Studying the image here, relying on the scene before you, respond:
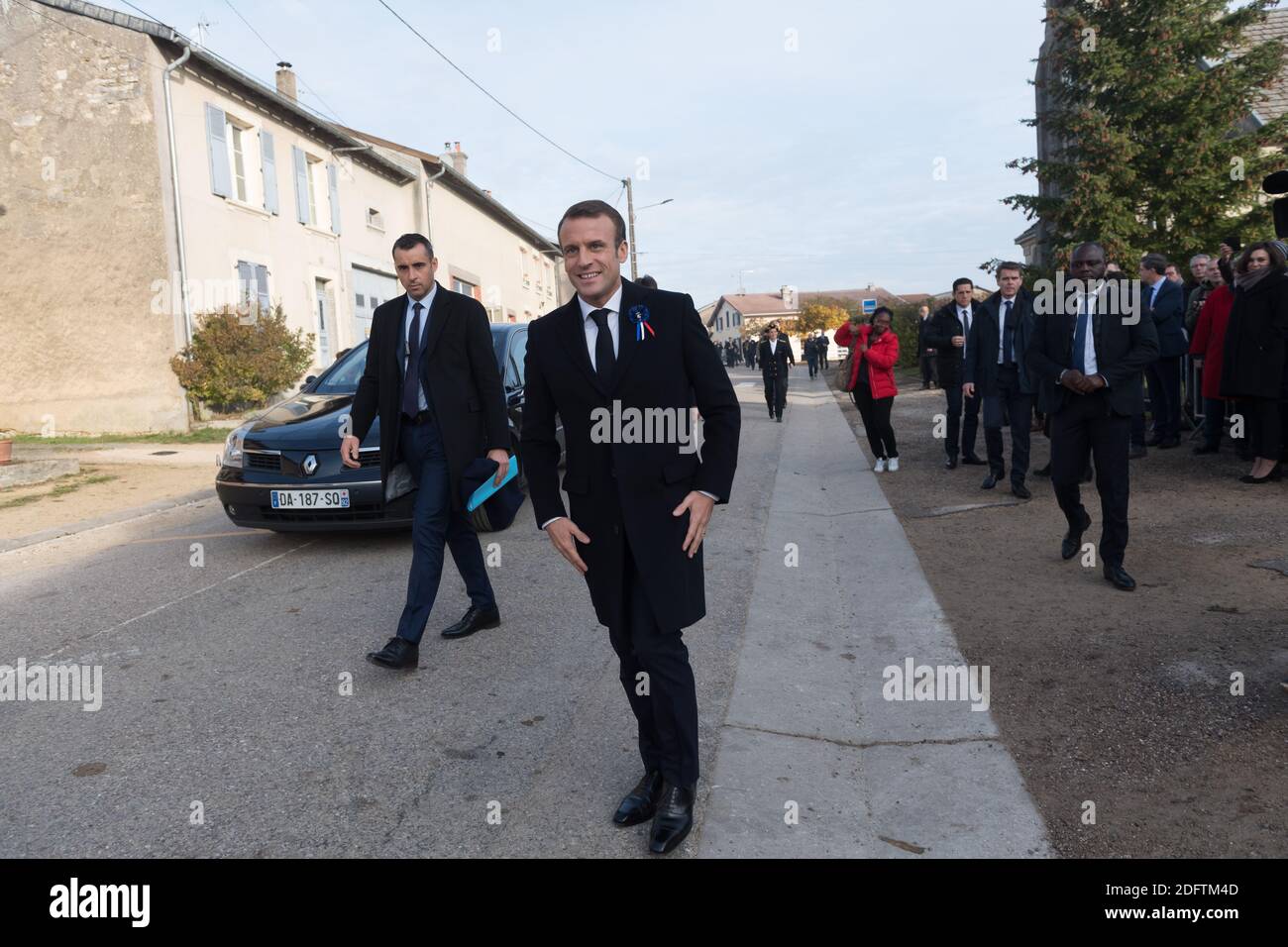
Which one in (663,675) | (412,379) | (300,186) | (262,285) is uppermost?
(300,186)

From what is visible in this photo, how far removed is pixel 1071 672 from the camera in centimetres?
420

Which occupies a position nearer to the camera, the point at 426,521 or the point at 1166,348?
the point at 426,521

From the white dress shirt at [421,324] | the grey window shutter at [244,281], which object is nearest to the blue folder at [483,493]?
the white dress shirt at [421,324]

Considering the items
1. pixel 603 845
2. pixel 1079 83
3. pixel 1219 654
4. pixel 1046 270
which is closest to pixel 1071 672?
pixel 1219 654

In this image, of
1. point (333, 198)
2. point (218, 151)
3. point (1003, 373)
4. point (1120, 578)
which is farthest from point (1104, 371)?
point (333, 198)

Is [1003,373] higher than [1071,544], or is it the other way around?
[1003,373]

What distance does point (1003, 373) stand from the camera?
8.88 m

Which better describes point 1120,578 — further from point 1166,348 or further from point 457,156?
point 457,156

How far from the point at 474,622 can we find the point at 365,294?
72.5ft

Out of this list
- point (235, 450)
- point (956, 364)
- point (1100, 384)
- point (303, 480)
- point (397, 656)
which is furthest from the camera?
point (956, 364)

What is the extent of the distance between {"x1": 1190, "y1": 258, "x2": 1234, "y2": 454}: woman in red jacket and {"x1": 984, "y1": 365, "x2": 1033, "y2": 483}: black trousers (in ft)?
5.07

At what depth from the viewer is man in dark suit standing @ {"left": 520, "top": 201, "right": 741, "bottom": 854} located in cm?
288

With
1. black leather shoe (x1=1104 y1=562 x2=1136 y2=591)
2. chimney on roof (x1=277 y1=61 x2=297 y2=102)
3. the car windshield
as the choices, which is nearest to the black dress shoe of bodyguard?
black leather shoe (x1=1104 y1=562 x2=1136 y2=591)

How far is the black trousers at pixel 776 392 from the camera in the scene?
Answer: 688 inches
